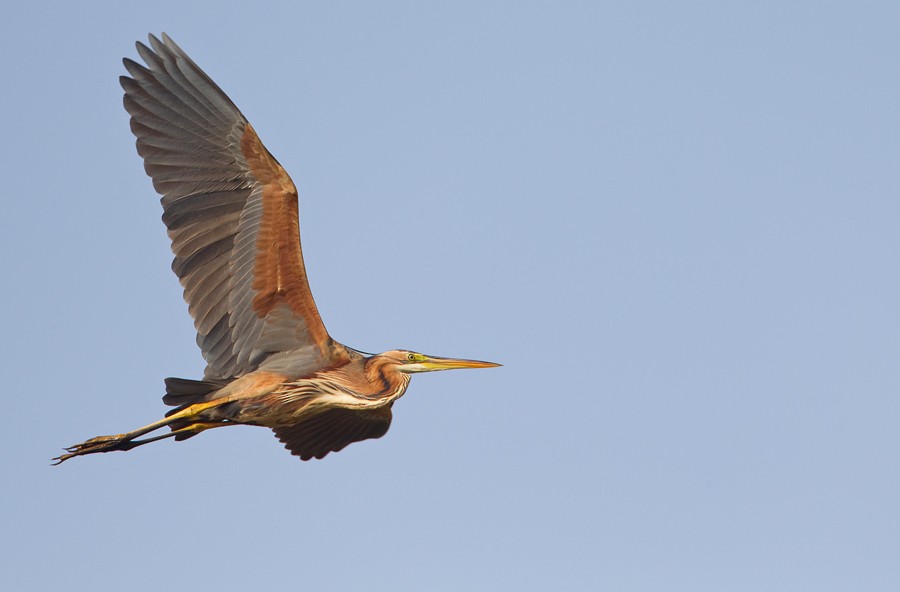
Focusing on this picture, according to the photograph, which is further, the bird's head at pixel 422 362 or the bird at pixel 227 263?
the bird's head at pixel 422 362

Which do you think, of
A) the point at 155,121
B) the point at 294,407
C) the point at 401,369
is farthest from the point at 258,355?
the point at 155,121

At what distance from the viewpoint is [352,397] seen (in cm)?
1086

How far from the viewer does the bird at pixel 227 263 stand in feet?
34.9

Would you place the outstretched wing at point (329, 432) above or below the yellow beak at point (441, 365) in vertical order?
below

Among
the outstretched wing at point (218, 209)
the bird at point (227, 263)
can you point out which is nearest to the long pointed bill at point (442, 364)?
the bird at point (227, 263)

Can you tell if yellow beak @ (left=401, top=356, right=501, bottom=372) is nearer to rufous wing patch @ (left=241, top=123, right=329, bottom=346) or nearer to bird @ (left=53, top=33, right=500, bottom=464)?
bird @ (left=53, top=33, right=500, bottom=464)

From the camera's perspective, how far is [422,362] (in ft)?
38.0

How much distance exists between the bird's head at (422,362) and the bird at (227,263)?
1.24 feet

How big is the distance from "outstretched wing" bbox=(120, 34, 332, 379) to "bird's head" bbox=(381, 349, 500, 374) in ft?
2.53

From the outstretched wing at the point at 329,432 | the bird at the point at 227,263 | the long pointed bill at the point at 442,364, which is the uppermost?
the bird at the point at 227,263

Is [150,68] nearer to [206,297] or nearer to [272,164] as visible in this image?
[272,164]

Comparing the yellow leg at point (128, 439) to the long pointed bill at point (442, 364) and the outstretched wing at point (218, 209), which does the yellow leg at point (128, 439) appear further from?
the long pointed bill at point (442, 364)

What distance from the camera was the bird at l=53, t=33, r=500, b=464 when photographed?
10641 mm

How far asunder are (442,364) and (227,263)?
7.70 feet
